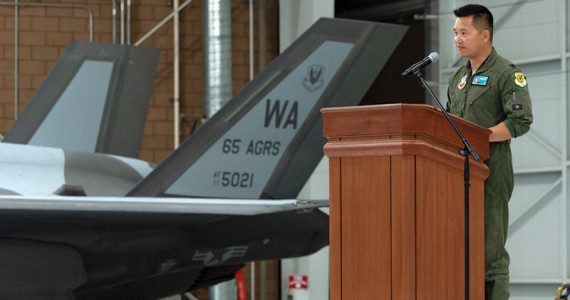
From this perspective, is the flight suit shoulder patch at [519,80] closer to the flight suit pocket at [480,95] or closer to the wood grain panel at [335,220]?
the flight suit pocket at [480,95]

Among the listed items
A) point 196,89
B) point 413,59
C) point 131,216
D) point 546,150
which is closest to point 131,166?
point 131,216

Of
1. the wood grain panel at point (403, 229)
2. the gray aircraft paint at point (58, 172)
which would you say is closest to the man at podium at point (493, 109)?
the wood grain panel at point (403, 229)

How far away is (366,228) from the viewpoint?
2896 millimetres

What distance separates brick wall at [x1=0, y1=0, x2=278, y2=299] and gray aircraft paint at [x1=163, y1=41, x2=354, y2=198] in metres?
4.50

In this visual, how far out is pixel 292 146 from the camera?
703 cm

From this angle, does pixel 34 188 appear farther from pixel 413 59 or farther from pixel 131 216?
pixel 413 59

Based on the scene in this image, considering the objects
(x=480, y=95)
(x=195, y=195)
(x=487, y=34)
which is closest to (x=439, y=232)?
(x=480, y=95)

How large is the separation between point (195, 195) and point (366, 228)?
3828mm

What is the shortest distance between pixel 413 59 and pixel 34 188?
7956 mm

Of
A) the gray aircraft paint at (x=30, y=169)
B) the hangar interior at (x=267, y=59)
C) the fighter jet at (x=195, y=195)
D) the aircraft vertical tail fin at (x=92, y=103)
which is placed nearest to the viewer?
the fighter jet at (x=195, y=195)

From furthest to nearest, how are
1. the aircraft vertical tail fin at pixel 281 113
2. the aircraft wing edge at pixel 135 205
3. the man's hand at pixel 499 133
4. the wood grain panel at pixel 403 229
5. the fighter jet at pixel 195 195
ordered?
the aircraft vertical tail fin at pixel 281 113 → the fighter jet at pixel 195 195 → the aircraft wing edge at pixel 135 205 → the man's hand at pixel 499 133 → the wood grain panel at pixel 403 229

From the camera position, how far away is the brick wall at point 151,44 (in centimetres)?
1092

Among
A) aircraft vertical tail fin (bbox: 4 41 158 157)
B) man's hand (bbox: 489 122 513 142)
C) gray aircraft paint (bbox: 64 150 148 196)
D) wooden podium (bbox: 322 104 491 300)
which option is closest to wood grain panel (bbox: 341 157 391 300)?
wooden podium (bbox: 322 104 491 300)

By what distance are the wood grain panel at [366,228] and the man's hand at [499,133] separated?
1.84 feet
